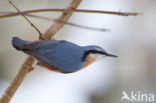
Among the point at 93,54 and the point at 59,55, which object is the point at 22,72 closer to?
the point at 59,55

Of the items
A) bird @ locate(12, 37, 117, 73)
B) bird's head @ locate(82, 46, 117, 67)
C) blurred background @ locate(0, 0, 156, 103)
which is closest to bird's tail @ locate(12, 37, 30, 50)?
bird @ locate(12, 37, 117, 73)

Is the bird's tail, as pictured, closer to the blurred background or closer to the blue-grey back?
the blue-grey back

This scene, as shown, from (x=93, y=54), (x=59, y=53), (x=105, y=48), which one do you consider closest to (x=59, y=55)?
(x=59, y=53)

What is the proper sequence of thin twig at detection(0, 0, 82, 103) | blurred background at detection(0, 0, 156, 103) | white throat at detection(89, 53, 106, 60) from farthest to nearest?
blurred background at detection(0, 0, 156, 103), white throat at detection(89, 53, 106, 60), thin twig at detection(0, 0, 82, 103)

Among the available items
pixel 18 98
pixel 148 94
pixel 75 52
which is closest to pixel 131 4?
pixel 148 94

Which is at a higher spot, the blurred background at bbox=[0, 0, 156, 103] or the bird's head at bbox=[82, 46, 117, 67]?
the bird's head at bbox=[82, 46, 117, 67]

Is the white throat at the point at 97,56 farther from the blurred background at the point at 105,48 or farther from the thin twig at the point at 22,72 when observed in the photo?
the blurred background at the point at 105,48

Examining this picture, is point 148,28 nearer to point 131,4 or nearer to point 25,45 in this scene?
point 131,4

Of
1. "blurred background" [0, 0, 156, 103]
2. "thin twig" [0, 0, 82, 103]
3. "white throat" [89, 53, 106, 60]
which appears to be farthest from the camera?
"blurred background" [0, 0, 156, 103]
